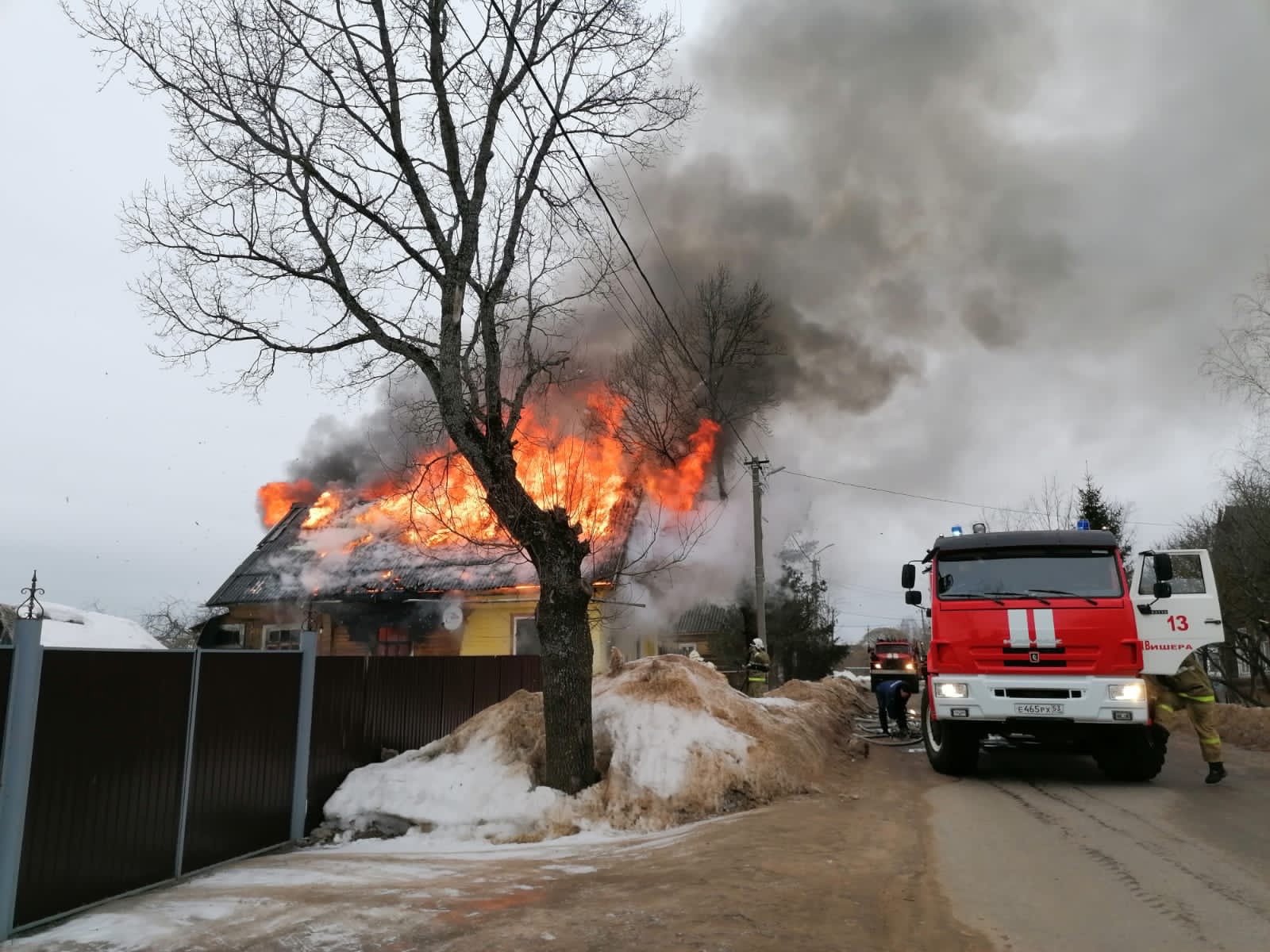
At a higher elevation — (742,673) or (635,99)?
(635,99)

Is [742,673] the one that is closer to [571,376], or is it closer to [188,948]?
[571,376]

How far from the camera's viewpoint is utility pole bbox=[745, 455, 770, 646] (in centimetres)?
2166

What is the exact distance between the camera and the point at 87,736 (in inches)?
229

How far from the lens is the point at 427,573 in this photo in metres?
19.7

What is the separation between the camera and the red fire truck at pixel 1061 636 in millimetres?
8828

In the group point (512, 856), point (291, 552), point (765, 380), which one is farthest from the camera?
point (765, 380)

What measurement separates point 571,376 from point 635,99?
166 inches

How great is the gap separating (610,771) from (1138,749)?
6.07 metres

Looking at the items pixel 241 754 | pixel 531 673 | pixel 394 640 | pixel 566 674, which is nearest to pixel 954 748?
pixel 566 674

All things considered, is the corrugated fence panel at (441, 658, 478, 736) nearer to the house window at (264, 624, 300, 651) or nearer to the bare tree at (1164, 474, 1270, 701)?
the house window at (264, 624, 300, 651)

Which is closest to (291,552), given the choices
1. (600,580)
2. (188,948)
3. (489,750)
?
(600,580)

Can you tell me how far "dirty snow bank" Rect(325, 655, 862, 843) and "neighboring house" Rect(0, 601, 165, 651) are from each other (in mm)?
5287

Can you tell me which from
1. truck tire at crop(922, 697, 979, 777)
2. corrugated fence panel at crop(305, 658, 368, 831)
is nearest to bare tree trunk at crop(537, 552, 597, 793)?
corrugated fence panel at crop(305, 658, 368, 831)

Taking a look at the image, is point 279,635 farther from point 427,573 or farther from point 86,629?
point 86,629
